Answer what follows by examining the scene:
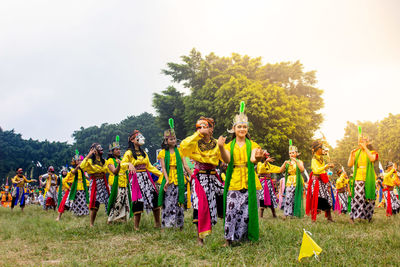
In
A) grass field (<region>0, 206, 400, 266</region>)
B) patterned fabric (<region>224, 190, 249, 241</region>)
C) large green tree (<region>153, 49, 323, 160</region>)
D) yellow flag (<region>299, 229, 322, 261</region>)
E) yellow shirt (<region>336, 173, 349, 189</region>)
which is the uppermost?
large green tree (<region>153, 49, 323, 160</region>)

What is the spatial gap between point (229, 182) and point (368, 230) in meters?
3.54

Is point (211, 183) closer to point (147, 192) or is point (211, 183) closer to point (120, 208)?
point (147, 192)

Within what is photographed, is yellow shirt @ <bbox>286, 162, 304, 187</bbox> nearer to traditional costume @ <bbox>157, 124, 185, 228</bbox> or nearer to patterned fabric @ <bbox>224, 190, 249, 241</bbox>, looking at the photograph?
traditional costume @ <bbox>157, 124, 185, 228</bbox>

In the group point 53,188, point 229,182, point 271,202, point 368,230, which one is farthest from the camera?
point 53,188

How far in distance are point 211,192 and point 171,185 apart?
216 cm

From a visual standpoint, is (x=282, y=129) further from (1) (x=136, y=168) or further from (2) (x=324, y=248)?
(2) (x=324, y=248)

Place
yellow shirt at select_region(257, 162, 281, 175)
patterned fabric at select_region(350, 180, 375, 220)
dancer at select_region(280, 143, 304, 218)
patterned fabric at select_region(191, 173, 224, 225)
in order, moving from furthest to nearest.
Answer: yellow shirt at select_region(257, 162, 281, 175), dancer at select_region(280, 143, 304, 218), patterned fabric at select_region(350, 180, 375, 220), patterned fabric at select_region(191, 173, 224, 225)

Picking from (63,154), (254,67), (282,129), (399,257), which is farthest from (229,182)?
(63,154)

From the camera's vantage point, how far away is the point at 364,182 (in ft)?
27.6

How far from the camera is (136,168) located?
809 cm

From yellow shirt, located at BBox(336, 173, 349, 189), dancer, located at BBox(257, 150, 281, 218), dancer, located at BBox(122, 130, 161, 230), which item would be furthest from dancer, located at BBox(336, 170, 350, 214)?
dancer, located at BBox(122, 130, 161, 230)

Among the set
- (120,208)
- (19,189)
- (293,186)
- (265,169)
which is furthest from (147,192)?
(19,189)

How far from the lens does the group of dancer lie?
227 inches

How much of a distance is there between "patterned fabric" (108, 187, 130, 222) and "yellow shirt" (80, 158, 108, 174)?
1.04 m
